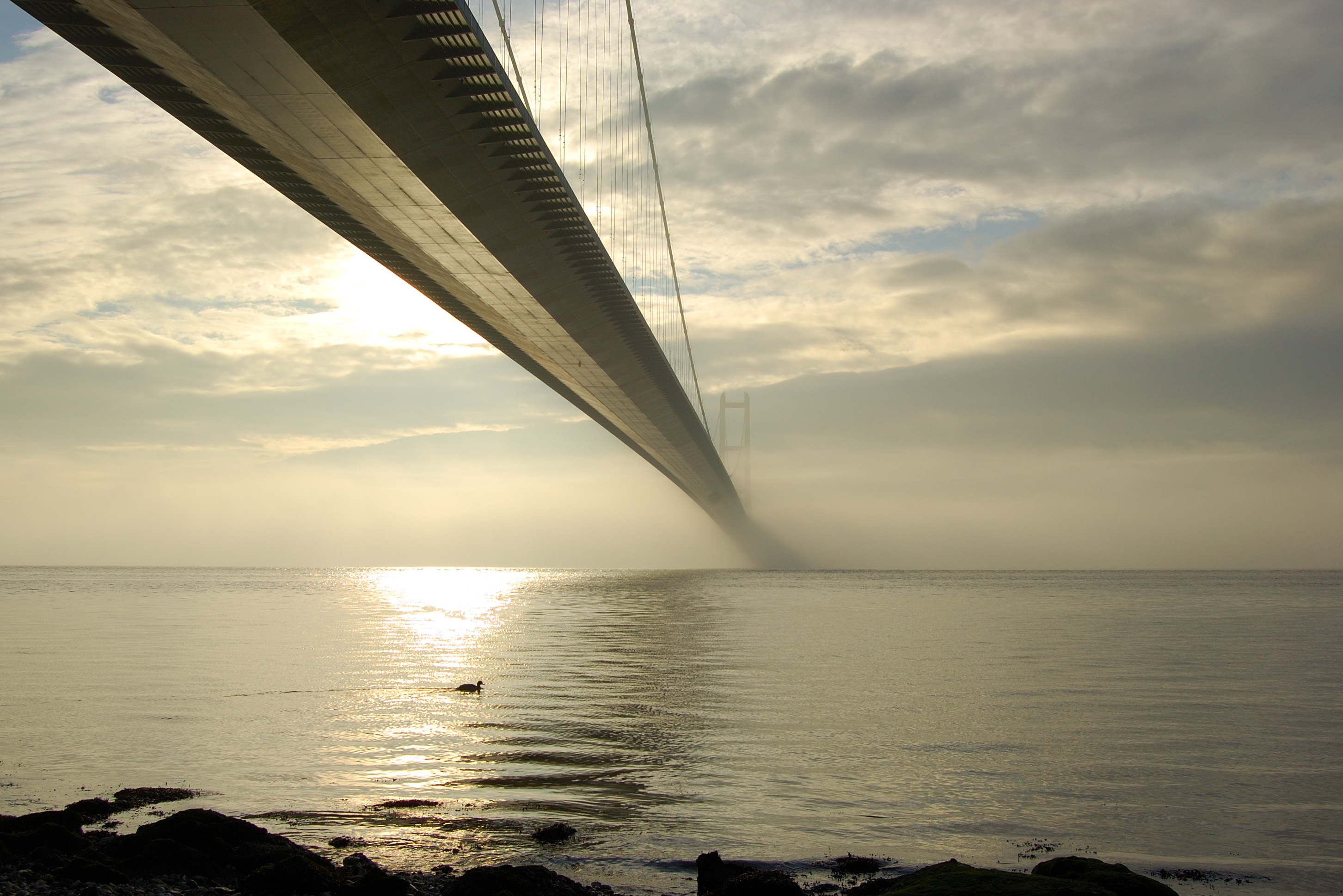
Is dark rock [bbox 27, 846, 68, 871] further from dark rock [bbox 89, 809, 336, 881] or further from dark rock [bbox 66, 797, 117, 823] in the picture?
dark rock [bbox 66, 797, 117, 823]

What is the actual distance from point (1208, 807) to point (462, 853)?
6.11 metres

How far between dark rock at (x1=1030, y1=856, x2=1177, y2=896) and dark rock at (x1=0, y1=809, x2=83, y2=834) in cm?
645

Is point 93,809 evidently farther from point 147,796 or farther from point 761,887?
point 761,887

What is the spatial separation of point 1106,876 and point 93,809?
24.3 ft

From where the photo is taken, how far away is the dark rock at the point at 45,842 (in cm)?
614

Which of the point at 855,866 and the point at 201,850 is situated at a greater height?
the point at 201,850

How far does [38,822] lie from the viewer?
6.77 m

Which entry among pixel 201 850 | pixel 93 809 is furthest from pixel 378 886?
pixel 93 809

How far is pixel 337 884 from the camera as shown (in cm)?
575

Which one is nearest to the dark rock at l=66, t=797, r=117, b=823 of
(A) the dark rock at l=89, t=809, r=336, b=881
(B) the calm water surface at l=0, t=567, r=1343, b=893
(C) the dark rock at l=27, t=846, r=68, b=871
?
(B) the calm water surface at l=0, t=567, r=1343, b=893

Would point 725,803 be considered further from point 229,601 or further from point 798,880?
point 229,601

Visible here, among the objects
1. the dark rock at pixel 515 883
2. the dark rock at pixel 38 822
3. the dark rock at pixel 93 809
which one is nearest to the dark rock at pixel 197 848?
the dark rock at pixel 38 822

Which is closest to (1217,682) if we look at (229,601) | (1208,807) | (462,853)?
(1208,807)

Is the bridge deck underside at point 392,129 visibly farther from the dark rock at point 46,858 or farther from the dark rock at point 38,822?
the dark rock at point 46,858
